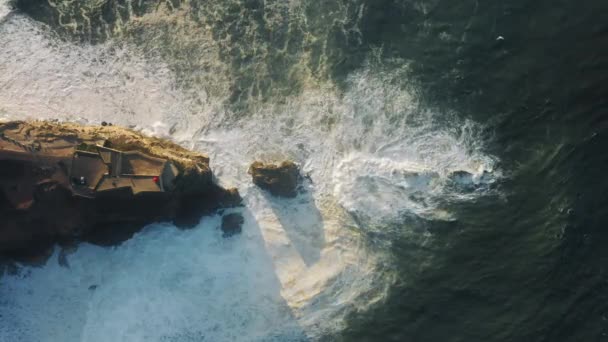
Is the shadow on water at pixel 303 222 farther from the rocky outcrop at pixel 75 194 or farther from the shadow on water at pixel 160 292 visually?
the rocky outcrop at pixel 75 194

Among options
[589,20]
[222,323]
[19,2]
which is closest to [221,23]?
[19,2]

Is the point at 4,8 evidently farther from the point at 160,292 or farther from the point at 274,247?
the point at 274,247

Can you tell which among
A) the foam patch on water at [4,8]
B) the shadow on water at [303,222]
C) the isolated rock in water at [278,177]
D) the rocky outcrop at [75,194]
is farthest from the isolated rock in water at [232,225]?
the foam patch on water at [4,8]

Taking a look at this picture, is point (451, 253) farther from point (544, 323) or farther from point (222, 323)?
point (222, 323)

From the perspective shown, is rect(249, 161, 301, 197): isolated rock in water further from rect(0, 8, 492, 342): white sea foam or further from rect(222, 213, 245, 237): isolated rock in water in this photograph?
rect(222, 213, 245, 237): isolated rock in water

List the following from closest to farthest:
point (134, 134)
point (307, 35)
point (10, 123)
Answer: point (10, 123) → point (134, 134) → point (307, 35)

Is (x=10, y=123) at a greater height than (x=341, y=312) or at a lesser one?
greater
